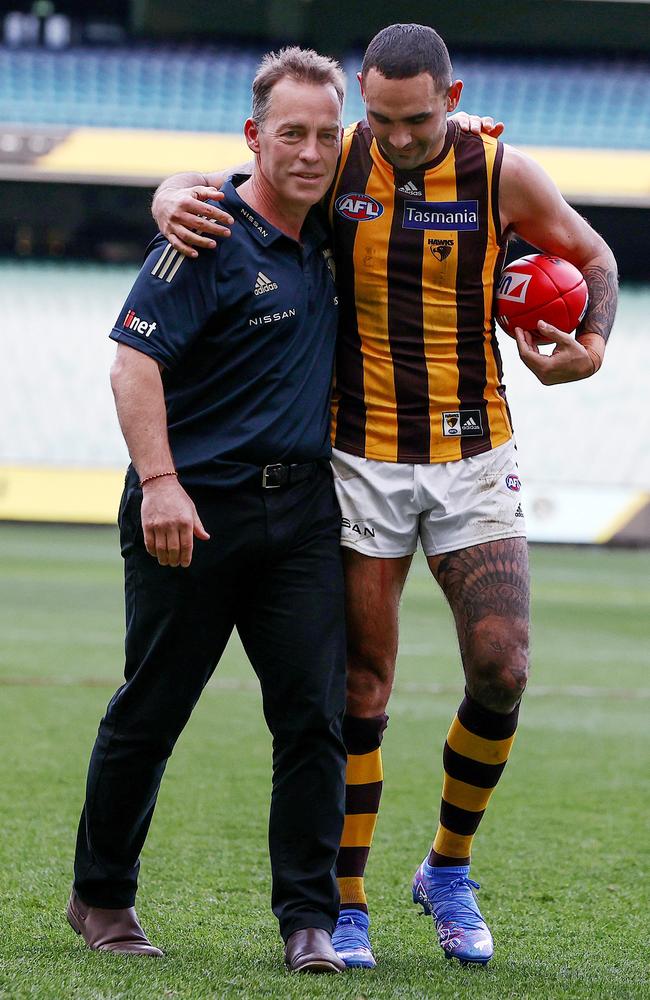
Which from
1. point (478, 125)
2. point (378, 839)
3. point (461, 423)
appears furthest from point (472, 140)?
point (378, 839)

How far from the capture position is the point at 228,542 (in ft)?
9.82

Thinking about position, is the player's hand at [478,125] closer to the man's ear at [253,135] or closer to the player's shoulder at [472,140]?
the player's shoulder at [472,140]

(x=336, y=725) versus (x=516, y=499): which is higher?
(x=516, y=499)

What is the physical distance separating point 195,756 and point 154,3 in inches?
790

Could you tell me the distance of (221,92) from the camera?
23.1 metres

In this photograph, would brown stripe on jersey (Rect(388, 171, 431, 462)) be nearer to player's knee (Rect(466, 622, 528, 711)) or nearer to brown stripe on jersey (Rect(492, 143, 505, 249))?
brown stripe on jersey (Rect(492, 143, 505, 249))

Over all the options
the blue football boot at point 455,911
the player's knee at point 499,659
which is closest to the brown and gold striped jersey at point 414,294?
the player's knee at point 499,659

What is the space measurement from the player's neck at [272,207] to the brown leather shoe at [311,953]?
5.05 feet

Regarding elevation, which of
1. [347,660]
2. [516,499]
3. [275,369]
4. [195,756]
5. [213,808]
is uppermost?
[275,369]

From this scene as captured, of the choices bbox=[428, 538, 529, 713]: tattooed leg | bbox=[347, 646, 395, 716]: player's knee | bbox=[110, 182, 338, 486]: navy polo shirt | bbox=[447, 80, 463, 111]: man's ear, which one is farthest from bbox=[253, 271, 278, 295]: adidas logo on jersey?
bbox=[347, 646, 395, 716]: player's knee

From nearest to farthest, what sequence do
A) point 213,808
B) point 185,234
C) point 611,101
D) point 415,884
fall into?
point 185,234, point 415,884, point 213,808, point 611,101

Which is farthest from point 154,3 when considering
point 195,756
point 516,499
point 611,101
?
point 516,499

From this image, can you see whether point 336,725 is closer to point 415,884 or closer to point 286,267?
point 415,884

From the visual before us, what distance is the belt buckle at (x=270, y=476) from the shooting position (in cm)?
301
